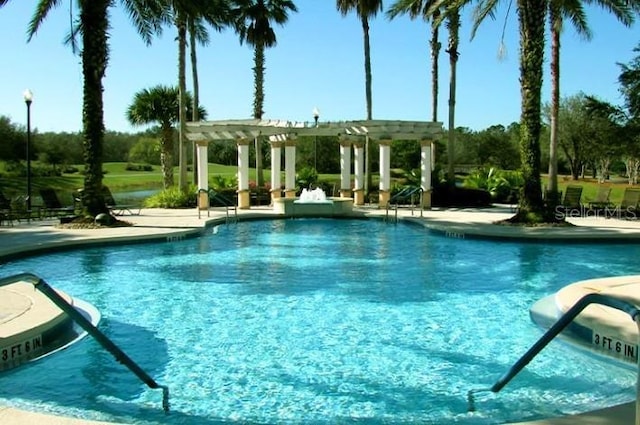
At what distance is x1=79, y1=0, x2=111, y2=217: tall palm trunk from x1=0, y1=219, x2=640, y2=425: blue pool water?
4.18 m

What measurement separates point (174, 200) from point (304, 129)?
634 centimetres

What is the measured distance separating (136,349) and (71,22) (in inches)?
535

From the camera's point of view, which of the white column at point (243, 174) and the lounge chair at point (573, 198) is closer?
the lounge chair at point (573, 198)

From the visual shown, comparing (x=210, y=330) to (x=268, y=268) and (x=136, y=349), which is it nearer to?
(x=136, y=349)

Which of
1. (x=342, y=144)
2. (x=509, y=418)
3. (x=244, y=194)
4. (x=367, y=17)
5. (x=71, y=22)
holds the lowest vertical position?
(x=509, y=418)

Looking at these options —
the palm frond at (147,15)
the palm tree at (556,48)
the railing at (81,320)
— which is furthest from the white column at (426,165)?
the railing at (81,320)

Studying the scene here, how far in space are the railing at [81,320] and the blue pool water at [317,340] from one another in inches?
6.5

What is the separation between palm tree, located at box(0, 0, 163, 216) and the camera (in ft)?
58.2

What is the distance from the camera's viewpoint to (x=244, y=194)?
2572 centimetres

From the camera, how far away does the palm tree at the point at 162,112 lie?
1186 inches

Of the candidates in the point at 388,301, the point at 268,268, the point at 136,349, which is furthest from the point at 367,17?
the point at 136,349

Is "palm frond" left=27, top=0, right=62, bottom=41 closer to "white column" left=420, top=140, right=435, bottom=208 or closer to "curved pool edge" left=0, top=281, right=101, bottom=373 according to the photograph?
"curved pool edge" left=0, top=281, right=101, bottom=373

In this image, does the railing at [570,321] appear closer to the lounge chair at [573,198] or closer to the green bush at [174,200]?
the lounge chair at [573,198]

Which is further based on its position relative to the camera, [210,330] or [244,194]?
[244,194]
